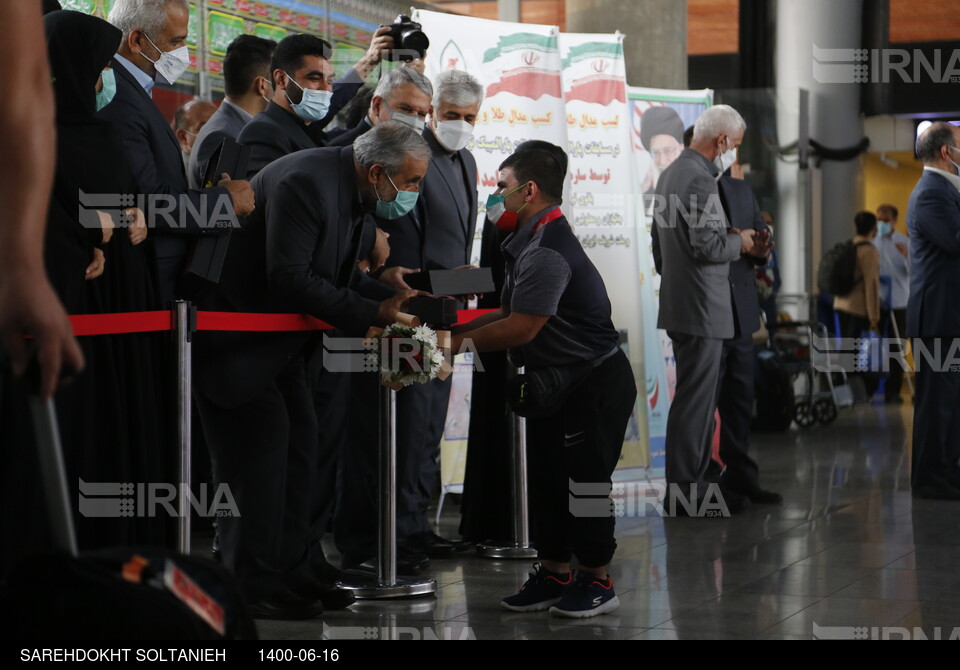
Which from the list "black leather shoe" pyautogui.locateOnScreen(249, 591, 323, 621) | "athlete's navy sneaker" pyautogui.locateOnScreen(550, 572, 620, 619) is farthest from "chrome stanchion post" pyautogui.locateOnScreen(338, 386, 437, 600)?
"athlete's navy sneaker" pyautogui.locateOnScreen(550, 572, 620, 619)

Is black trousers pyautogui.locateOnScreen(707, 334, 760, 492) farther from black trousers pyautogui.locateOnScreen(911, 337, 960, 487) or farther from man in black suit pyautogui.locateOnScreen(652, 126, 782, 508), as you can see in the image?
black trousers pyautogui.locateOnScreen(911, 337, 960, 487)

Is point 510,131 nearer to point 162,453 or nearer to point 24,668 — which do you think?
point 162,453

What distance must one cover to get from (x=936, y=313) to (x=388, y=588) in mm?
3678

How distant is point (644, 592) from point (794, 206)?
831 cm

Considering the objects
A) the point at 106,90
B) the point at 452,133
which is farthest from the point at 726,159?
the point at 106,90

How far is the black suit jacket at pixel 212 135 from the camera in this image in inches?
185

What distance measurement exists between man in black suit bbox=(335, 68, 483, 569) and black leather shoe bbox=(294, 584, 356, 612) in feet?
1.63

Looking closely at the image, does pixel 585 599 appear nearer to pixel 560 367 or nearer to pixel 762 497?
pixel 560 367

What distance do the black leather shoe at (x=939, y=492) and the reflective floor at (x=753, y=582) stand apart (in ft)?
0.34

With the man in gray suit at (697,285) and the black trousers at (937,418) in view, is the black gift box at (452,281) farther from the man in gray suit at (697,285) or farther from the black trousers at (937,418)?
the black trousers at (937,418)

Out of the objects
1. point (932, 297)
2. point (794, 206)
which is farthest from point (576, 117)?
point (794, 206)

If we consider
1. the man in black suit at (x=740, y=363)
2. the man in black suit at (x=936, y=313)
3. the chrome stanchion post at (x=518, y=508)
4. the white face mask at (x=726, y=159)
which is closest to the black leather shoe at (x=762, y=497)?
the man in black suit at (x=740, y=363)

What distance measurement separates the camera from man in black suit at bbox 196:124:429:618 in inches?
152

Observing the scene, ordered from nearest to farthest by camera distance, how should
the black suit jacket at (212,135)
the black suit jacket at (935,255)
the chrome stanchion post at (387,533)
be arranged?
the chrome stanchion post at (387,533)
the black suit jacket at (212,135)
the black suit jacket at (935,255)
